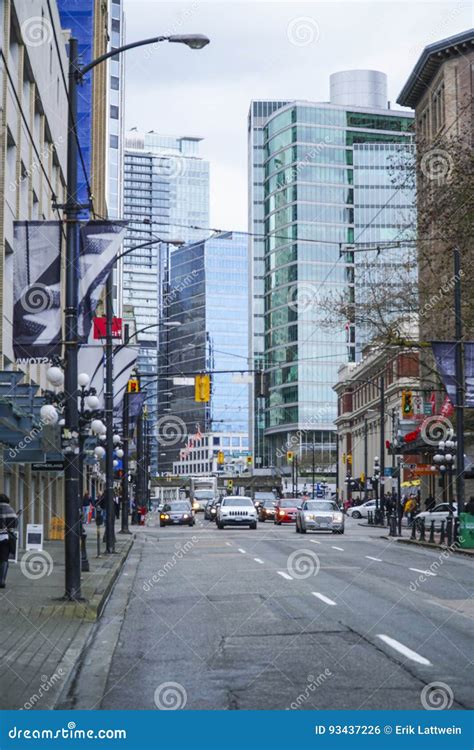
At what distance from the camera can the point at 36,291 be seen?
56.4ft

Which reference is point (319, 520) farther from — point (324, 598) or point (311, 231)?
point (311, 231)

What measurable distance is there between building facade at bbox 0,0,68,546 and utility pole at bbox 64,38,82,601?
4567 mm

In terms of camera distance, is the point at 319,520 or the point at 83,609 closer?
the point at 83,609

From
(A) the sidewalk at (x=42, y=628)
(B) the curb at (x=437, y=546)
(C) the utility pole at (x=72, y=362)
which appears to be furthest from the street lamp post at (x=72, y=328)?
(B) the curb at (x=437, y=546)

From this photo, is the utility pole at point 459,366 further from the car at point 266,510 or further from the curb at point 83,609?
the car at point 266,510

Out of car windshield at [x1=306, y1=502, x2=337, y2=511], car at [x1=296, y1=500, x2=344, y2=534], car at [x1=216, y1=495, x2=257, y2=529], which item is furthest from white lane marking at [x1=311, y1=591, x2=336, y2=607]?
car at [x1=216, y1=495, x2=257, y2=529]

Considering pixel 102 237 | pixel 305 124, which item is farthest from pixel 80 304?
pixel 305 124

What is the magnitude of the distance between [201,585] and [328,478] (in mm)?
144781

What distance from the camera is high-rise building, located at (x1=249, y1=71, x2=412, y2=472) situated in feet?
525

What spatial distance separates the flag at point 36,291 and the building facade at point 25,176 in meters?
4.67

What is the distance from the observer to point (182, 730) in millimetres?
7746

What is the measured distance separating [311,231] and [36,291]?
475 ft

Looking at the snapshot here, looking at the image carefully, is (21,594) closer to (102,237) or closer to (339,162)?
(102,237)

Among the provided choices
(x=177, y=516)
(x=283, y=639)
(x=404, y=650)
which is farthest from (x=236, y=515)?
(x=404, y=650)
